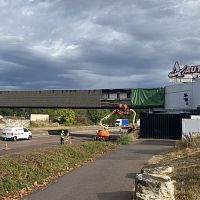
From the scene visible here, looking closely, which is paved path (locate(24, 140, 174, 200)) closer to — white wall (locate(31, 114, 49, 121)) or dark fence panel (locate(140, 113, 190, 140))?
dark fence panel (locate(140, 113, 190, 140))

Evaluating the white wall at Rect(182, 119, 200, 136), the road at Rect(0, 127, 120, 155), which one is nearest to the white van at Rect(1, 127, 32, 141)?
the road at Rect(0, 127, 120, 155)

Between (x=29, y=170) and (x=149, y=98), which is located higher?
(x=149, y=98)

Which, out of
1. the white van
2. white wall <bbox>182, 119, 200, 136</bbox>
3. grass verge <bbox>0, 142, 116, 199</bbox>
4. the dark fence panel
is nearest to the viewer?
grass verge <bbox>0, 142, 116, 199</bbox>

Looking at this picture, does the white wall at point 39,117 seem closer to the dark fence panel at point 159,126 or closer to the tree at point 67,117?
the tree at point 67,117

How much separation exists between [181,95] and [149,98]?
17.8 feet

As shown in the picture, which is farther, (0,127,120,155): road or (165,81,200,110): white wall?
(165,81,200,110): white wall

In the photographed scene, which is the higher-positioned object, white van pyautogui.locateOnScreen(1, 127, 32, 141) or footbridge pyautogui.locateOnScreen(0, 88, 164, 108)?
footbridge pyautogui.locateOnScreen(0, 88, 164, 108)

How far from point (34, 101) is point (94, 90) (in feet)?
32.7

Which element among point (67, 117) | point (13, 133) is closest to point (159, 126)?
point (13, 133)

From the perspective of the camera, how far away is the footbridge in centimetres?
6322

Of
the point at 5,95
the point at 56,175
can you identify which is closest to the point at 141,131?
the point at 5,95

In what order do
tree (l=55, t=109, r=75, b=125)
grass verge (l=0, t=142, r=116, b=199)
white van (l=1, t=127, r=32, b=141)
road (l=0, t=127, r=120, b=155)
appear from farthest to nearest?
tree (l=55, t=109, r=75, b=125)
white van (l=1, t=127, r=32, b=141)
road (l=0, t=127, r=120, b=155)
grass verge (l=0, t=142, r=116, b=199)

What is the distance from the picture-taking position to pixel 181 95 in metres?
59.2

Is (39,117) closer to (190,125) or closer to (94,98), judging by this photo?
(94,98)
